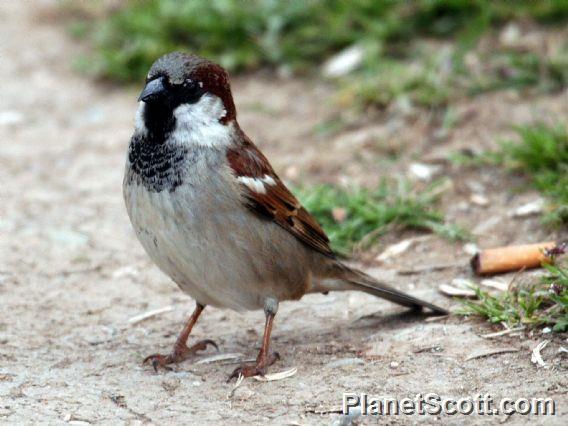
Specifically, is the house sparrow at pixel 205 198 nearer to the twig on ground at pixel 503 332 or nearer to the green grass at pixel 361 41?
the twig on ground at pixel 503 332

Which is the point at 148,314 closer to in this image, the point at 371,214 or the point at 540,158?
the point at 371,214

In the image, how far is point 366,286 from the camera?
14.0ft

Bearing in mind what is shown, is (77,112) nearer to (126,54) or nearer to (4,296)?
(126,54)

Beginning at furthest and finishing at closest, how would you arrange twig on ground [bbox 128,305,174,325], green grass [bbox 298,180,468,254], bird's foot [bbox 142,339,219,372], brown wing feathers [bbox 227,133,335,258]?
green grass [bbox 298,180,468,254], twig on ground [bbox 128,305,174,325], bird's foot [bbox 142,339,219,372], brown wing feathers [bbox 227,133,335,258]

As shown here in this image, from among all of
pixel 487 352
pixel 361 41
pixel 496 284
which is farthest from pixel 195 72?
pixel 361 41

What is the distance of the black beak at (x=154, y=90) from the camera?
12.0ft

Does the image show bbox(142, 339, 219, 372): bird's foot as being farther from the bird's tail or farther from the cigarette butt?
the cigarette butt

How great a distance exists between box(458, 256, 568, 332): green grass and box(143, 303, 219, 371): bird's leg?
115cm

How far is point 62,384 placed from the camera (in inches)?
145

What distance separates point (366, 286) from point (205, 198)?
100 cm

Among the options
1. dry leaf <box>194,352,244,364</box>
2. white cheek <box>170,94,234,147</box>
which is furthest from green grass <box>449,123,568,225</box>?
white cheek <box>170,94,234,147</box>

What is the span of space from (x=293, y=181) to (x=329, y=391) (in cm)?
239

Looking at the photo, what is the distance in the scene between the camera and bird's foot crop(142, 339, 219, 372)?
13.1 feet

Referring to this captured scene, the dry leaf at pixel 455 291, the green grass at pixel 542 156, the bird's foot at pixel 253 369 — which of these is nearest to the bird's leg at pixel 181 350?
the bird's foot at pixel 253 369
